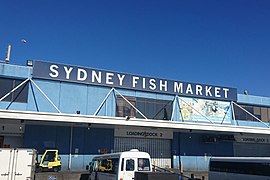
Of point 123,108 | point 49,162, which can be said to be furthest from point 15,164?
point 123,108

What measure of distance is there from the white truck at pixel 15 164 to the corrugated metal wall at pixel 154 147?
589 inches

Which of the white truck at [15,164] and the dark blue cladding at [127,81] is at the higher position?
the dark blue cladding at [127,81]

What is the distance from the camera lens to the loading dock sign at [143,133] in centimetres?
3070

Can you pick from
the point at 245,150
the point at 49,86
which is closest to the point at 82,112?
the point at 49,86

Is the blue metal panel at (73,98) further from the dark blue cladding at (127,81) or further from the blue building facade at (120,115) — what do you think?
the dark blue cladding at (127,81)

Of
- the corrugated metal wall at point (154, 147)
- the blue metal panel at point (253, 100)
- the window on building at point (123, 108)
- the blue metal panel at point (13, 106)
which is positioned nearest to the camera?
the blue metal panel at point (13, 106)

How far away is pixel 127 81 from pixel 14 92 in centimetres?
1092

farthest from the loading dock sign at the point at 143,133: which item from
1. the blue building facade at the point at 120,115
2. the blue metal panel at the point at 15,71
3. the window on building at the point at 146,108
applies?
the blue metal panel at the point at 15,71

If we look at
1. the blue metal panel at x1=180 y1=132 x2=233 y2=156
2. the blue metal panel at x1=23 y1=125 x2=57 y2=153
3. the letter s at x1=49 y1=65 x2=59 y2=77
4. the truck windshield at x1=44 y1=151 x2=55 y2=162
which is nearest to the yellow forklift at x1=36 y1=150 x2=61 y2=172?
the truck windshield at x1=44 y1=151 x2=55 y2=162

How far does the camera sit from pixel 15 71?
88.8 ft

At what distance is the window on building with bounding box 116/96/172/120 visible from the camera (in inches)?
1220

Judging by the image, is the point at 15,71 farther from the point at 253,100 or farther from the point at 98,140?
the point at 253,100

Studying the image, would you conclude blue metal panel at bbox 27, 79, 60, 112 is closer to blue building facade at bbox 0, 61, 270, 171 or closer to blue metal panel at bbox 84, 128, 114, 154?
blue building facade at bbox 0, 61, 270, 171

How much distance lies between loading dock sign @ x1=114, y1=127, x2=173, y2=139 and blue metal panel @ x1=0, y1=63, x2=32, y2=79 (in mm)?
9964
